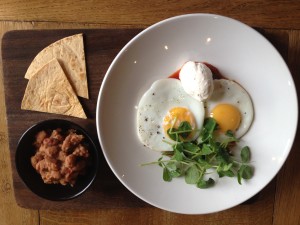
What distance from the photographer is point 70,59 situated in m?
1.25

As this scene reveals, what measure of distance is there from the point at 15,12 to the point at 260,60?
0.81 metres

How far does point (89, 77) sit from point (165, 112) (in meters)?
0.27

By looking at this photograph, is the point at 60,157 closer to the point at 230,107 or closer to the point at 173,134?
the point at 173,134

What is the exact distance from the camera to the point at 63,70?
125 cm

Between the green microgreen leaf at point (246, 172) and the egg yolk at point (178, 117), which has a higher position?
the egg yolk at point (178, 117)

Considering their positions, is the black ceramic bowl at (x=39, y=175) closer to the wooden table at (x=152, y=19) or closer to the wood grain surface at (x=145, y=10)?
the wooden table at (x=152, y=19)

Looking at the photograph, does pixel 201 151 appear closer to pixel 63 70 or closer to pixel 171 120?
pixel 171 120

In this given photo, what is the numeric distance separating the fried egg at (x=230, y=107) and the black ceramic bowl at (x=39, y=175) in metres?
Answer: 0.41

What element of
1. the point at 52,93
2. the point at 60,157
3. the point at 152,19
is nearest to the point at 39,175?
the point at 60,157

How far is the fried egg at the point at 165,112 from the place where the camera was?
1.25 m

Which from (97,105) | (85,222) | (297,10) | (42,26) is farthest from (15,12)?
(297,10)

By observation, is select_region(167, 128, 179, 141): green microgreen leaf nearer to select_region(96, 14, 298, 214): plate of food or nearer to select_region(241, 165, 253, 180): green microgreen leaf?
select_region(96, 14, 298, 214): plate of food

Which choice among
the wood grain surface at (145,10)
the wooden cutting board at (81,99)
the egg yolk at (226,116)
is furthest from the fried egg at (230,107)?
the wooden cutting board at (81,99)

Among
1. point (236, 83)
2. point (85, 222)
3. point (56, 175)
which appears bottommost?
point (85, 222)
